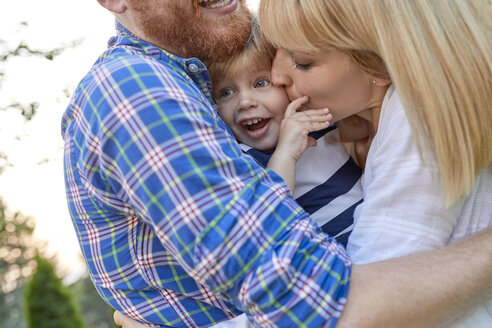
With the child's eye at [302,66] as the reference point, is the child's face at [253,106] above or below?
below

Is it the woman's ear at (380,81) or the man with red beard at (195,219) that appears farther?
the woman's ear at (380,81)

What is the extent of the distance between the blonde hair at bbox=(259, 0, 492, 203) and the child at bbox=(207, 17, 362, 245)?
450 millimetres

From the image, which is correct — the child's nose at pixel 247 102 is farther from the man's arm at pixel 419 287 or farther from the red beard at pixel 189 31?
the man's arm at pixel 419 287

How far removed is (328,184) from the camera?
7.43ft

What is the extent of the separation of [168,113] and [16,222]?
13731 mm

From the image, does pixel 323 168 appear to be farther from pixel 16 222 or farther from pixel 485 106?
pixel 16 222

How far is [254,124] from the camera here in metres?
2.50

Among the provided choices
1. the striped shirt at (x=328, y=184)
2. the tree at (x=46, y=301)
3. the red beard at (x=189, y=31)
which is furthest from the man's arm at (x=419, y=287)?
the tree at (x=46, y=301)

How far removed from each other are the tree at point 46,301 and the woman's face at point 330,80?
32.6 ft

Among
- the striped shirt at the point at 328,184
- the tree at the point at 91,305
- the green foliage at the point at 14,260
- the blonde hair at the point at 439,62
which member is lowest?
the tree at the point at 91,305

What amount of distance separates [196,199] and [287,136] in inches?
31.9

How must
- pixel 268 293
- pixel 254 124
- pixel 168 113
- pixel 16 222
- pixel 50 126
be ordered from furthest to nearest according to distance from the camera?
1. pixel 16 222
2. pixel 50 126
3. pixel 254 124
4. pixel 168 113
5. pixel 268 293

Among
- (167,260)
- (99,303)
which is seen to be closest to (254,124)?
(167,260)

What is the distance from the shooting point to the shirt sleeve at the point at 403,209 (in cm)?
173
